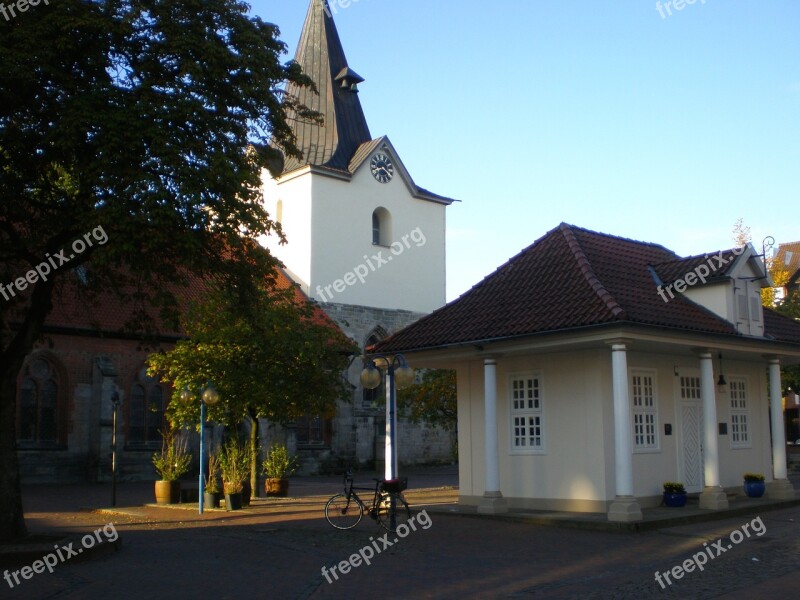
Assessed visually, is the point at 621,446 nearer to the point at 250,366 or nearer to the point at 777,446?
the point at 777,446

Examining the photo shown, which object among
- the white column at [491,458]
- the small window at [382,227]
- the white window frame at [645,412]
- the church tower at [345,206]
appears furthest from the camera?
the small window at [382,227]

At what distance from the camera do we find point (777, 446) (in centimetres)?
2205

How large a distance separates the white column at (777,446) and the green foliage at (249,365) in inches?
453

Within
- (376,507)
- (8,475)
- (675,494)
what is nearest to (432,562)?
(376,507)

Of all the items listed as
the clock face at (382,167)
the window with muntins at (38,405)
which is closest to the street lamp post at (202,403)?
the window with muntins at (38,405)

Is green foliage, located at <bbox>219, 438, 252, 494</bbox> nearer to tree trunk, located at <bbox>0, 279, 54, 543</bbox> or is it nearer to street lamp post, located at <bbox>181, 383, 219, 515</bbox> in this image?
street lamp post, located at <bbox>181, 383, 219, 515</bbox>

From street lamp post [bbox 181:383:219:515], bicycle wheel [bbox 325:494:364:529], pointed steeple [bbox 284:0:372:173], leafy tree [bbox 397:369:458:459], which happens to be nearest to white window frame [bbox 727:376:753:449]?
leafy tree [bbox 397:369:458:459]

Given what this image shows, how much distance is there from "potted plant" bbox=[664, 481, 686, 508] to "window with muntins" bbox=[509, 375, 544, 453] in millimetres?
2876

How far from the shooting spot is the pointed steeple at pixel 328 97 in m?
46.5

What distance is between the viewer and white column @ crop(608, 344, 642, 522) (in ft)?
55.0

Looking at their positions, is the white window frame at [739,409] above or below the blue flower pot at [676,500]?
above

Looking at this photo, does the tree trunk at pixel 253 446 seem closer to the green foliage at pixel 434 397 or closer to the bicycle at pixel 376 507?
the bicycle at pixel 376 507

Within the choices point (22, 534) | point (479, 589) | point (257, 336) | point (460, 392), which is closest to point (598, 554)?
point (479, 589)

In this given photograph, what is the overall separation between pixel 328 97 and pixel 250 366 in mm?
26727
